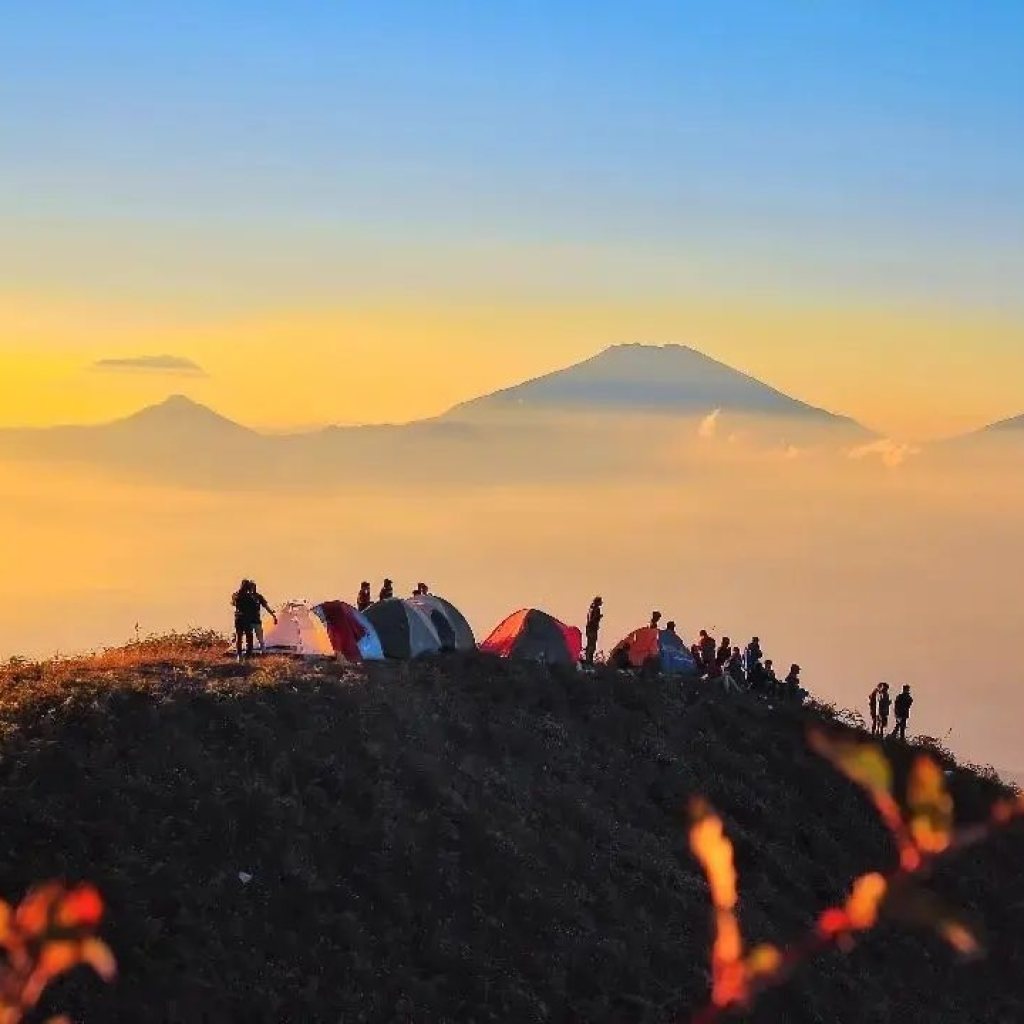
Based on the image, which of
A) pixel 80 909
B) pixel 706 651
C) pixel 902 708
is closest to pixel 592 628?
pixel 706 651

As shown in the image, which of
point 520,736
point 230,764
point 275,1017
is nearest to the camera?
point 275,1017

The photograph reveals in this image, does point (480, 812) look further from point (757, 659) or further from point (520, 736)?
point (757, 659)

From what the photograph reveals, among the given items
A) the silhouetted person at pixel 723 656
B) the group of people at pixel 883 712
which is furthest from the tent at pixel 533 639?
the group of people at pixel 883 712

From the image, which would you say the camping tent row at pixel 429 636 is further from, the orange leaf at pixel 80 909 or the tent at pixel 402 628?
the orange leaf at pixel 80 909

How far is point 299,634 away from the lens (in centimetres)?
2948

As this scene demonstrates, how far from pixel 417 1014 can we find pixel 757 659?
2035 centimetres

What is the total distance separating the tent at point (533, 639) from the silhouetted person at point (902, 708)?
8868 mm

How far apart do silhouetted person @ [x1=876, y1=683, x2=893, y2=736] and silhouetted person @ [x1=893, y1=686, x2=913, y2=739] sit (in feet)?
0.83

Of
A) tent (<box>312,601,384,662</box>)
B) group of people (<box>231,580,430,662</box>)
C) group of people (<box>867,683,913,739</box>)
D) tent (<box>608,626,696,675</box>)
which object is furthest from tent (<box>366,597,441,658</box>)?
group of people (<box>867,683,913,739</box>)

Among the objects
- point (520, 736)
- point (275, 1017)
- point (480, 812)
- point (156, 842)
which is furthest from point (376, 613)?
point (275, 1017)

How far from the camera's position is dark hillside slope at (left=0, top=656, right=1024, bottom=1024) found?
674 inches

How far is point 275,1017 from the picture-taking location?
16.1 metres

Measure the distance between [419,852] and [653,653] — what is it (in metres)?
15.2

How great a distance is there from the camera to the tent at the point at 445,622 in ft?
103
